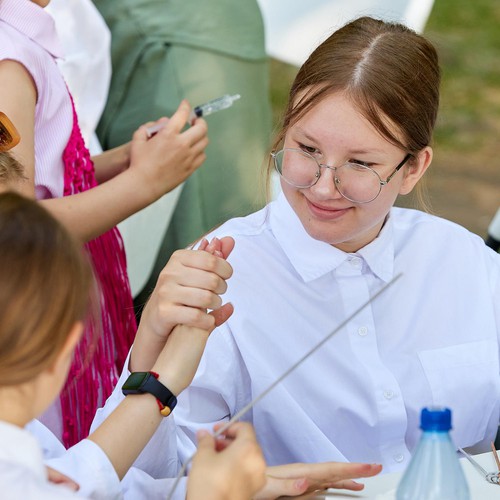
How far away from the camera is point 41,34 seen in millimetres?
1822

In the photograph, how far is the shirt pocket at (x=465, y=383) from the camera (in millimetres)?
1706

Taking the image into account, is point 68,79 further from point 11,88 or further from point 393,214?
point 393,214

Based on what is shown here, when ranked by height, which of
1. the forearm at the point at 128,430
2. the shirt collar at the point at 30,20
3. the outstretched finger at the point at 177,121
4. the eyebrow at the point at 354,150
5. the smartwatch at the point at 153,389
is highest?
the shirt collar at the point at 30,20

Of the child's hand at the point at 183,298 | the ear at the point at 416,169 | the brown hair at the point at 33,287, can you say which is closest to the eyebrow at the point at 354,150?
the ear at the point at 416,169

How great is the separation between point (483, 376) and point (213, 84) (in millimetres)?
1370

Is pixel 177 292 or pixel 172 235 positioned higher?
pixel 177 292

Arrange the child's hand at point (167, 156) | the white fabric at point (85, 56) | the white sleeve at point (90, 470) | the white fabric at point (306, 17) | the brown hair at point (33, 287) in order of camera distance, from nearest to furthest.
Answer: the brown hair at point (33, 287), the white sleeve at point (90, 470), the child's hand at point (167, 156), the white fabric at point (85, 56), the white fabric at point (306, 17)

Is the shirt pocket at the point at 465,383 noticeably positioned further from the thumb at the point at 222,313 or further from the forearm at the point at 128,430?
the forearm at the point at 128,430

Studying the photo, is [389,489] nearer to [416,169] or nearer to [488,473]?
[488,473]

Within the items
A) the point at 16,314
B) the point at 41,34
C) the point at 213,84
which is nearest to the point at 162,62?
the point at 213,84

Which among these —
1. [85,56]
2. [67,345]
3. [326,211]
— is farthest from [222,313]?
[85,56]

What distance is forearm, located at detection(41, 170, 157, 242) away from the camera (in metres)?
1.80

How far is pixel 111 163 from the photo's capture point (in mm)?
2164

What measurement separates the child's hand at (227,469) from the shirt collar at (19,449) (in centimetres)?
17
